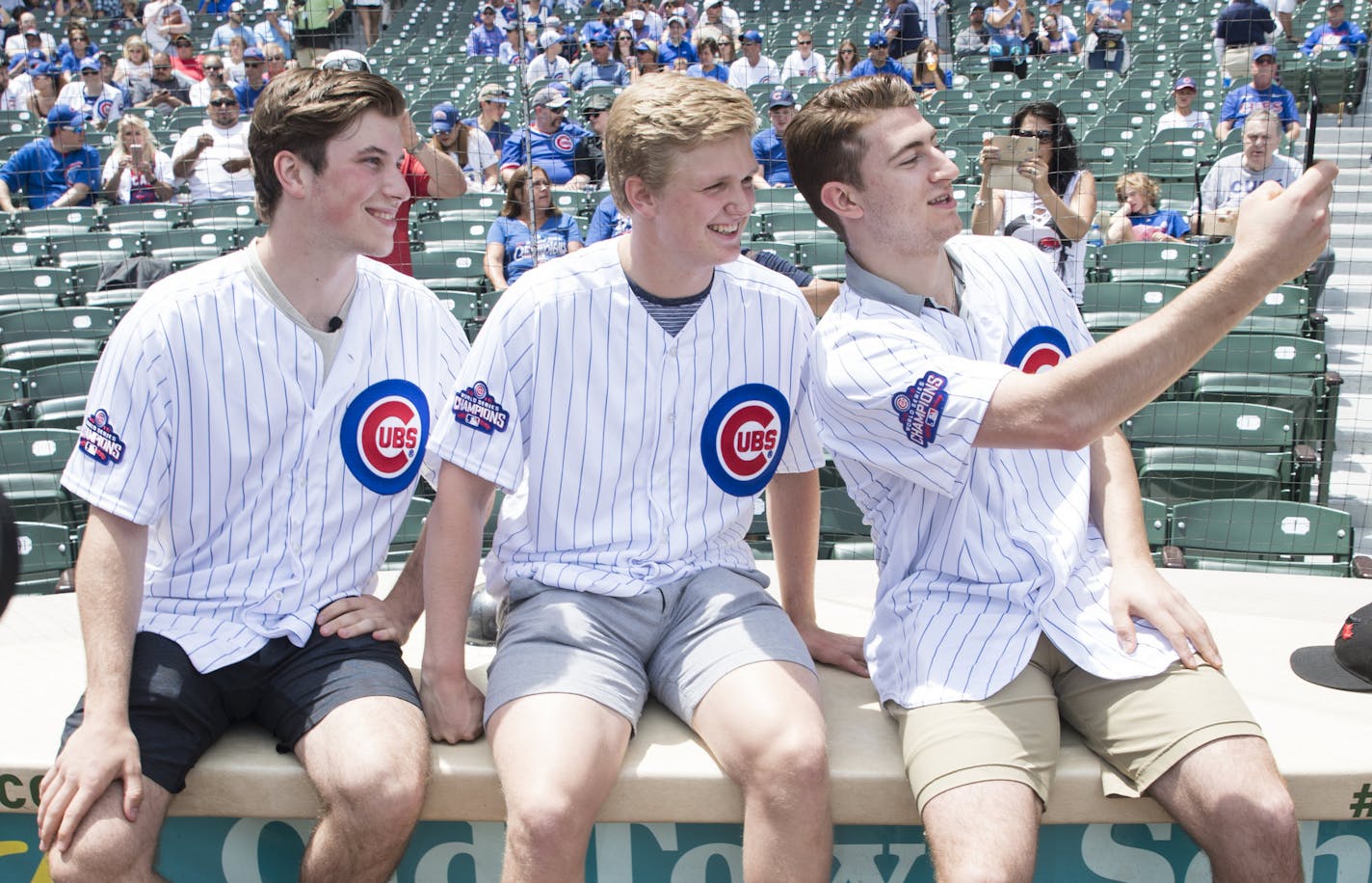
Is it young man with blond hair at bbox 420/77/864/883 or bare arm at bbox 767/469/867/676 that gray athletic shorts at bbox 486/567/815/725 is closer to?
young man with blond hair at bbox 420/77/864/883

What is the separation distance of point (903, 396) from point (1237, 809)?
2.60 ft

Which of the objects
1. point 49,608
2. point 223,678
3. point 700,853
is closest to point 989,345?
point 700,853

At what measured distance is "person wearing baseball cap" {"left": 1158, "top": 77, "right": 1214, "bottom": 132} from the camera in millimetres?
8469

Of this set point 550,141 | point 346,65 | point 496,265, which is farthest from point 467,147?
point 346,65

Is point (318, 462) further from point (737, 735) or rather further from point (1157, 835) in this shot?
point (1157, 835)

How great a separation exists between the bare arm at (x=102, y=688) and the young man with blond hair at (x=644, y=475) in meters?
0.49

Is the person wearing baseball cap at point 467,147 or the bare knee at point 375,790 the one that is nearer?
the bare knee at point 375,790

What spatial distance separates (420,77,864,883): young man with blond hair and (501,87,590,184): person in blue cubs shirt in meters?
5.78

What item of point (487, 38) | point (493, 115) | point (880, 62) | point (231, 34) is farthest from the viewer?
point (487, 38)

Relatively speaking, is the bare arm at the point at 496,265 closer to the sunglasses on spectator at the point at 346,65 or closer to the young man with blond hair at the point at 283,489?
the sunglasses on spectator at the point at 346,65

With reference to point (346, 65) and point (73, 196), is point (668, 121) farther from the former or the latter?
point (73, 196)

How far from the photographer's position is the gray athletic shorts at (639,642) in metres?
2.10

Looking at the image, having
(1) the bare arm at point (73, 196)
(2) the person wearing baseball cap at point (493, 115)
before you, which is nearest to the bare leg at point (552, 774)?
(2) the person wearing baseball cap at point (493, 115)

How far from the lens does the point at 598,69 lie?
1087 cm
